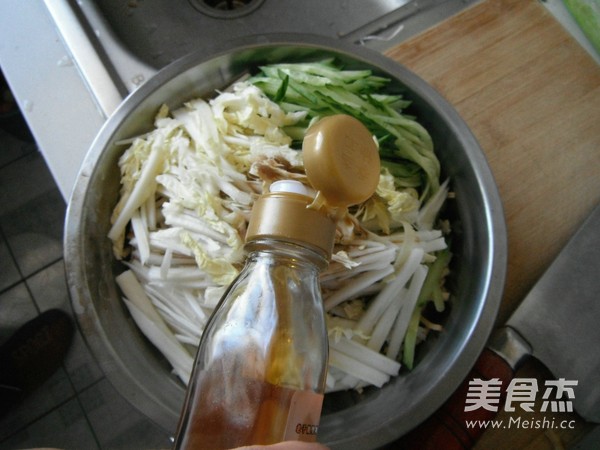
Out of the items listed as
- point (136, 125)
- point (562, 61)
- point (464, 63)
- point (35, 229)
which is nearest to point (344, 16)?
point (464, 63)

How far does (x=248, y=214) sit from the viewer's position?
976 mm

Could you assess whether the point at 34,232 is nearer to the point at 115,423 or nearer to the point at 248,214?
the point at 115,423

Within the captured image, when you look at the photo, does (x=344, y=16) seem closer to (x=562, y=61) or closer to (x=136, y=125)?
(x=562, y=61)

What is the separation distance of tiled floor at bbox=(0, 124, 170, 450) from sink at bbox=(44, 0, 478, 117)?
1044 millimetres

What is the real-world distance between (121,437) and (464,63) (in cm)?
187

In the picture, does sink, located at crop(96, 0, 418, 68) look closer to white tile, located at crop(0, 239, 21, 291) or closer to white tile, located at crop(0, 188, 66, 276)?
white tile, located at crop(0, 188, 66, 276)

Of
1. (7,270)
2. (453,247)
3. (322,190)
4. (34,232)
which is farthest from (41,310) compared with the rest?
(322,190)

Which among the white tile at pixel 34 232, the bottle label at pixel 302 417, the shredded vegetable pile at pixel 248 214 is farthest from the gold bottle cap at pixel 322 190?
the white tile at pixel 34 232

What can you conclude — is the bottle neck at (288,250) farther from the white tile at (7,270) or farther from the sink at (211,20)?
the white tile at (7,270)

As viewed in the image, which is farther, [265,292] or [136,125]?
[136,125]

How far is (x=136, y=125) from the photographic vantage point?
109 cm

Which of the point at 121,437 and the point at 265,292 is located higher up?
the point at 265,292

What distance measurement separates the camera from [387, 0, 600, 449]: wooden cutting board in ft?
3.76

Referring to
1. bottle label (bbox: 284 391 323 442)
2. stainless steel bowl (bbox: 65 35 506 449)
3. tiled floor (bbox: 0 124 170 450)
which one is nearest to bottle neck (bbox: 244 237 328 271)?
bottle label (bbox: 284 391 323 442)
